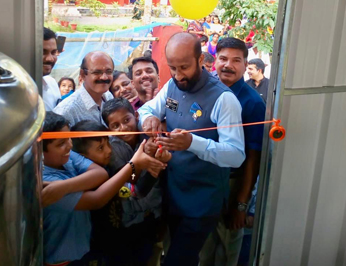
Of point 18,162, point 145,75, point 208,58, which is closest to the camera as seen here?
point 18,162

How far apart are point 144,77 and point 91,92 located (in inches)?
9.8

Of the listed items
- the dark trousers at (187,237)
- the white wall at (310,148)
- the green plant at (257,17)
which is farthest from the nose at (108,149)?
the white wall at (310,148)

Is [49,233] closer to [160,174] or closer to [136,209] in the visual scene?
[136,209]

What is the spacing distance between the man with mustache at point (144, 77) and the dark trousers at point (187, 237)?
61cm

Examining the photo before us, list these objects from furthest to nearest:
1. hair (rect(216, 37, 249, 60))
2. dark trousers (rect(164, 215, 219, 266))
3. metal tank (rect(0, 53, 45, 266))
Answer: dark trousers (rect(164, 215, 219, 266)), hair (rect(216, 37, 249, 60)), metal tank (rect(0, 53, 45, 266))

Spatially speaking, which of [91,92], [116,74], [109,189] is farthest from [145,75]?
[109,189]

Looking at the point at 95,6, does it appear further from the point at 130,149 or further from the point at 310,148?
the point at 310,148

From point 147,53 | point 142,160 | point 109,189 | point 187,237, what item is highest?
point 147,53

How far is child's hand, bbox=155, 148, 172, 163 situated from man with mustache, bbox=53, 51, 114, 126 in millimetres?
303

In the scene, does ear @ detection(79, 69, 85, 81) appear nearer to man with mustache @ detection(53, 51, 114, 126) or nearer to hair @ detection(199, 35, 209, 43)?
man with mustache @ detection(53, 51, 114, 126)

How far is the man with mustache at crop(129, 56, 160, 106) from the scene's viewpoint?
6.39ft

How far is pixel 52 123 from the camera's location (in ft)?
5.91

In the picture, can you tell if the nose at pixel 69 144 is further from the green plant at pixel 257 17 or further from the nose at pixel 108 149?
the green plant at pixel 257 17

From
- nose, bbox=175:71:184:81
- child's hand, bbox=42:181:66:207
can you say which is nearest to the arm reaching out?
child's hand, bbox=42:181:66:207
